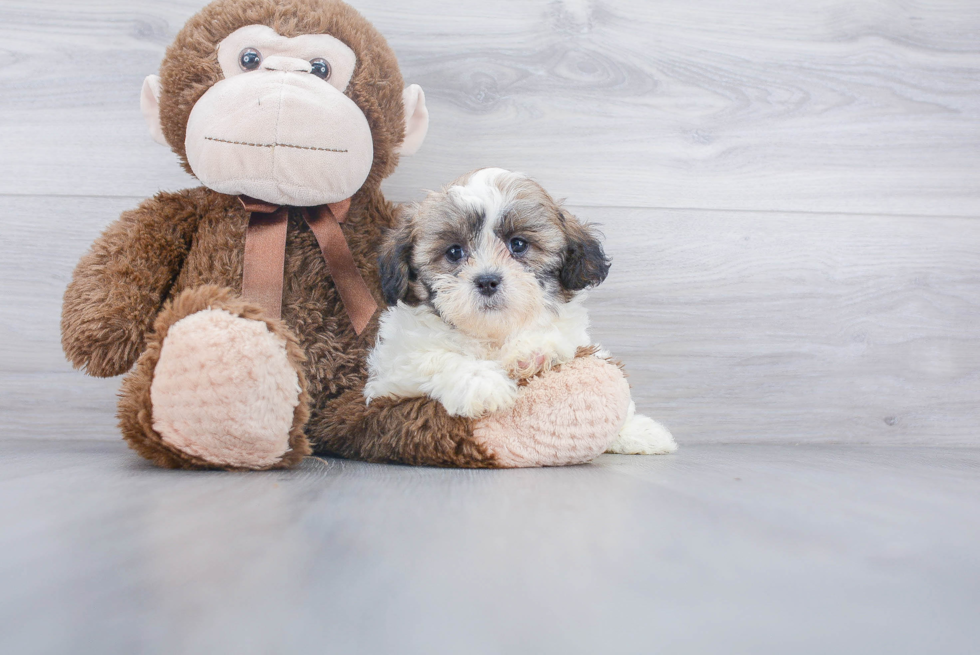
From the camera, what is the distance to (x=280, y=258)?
1.19m

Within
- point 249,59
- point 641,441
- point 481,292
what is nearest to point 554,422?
point 481,292

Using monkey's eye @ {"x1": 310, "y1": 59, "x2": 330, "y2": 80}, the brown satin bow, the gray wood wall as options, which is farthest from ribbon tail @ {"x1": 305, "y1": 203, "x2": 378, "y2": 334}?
the gray wood wall

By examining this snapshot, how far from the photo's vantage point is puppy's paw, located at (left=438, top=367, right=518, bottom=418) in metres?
1.03

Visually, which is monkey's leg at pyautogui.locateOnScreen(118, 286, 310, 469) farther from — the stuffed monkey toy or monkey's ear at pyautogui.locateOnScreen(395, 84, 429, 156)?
monkey's ear at pyautogui.locateOnScreen(395, 84, 429, 156)

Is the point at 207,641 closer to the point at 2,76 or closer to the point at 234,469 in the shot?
the point at 234,469

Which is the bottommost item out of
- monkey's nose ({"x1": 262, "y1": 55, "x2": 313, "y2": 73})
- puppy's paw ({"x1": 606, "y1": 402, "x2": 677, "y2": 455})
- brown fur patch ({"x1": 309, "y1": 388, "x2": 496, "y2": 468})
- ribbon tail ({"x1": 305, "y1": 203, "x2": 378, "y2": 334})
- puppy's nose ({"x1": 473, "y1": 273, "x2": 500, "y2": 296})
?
puppy's paw ({"x1": 606, "y1": 402, "x2": 677, "y2": 455})

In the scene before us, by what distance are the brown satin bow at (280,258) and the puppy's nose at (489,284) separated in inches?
10.5

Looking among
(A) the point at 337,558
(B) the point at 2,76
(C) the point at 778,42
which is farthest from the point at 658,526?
(B) the point at 2,76

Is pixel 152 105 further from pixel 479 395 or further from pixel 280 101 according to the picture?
pixel 479 395

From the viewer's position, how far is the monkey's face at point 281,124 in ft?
3.59

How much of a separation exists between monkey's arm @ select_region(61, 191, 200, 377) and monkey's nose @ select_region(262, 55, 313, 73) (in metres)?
0.33

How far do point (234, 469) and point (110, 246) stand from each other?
457 mm

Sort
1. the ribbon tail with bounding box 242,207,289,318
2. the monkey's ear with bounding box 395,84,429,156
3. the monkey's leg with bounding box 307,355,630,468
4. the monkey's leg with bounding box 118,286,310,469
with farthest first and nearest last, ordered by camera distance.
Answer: the monkey's ear with bounding box 395,84,429,156 → the ribbon tail with bounding box 242,207,289,318 → the monkey's leg with bounding box 307,355,630,468 → the monkey's leg with bounding box 118,286,310,469

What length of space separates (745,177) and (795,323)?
376 millimetres
